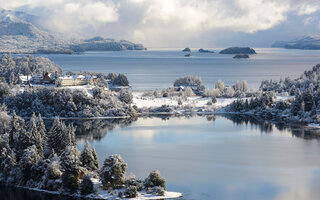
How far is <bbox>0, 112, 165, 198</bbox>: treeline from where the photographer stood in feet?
103

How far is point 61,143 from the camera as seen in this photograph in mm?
37250

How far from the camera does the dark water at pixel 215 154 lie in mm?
32953

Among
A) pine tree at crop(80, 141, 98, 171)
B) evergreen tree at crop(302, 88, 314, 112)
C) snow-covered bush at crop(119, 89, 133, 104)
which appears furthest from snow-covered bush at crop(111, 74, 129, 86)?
pine tree at crop(80, 141, 98, 171)

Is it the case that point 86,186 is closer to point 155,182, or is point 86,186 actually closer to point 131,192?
point 131,192

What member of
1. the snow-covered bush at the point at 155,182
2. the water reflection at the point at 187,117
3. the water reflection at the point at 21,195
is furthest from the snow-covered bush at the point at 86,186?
the water reflection at the point at 187,117

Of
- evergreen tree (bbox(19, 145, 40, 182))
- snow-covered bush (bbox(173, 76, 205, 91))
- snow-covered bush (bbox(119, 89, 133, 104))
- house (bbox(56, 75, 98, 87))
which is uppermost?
house (bbox(56, 75, 98, 87))

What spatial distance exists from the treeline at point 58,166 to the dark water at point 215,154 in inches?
60.8

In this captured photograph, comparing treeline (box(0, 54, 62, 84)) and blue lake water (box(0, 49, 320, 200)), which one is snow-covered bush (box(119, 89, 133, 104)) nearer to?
blue lake water (box(0, 49, 320, 200))

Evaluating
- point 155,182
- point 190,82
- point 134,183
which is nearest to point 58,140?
point 134,183

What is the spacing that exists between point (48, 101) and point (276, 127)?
2978 centimetres

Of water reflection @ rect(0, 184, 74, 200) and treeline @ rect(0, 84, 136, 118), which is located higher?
treeline @ rect(0, 84, 136, 118)

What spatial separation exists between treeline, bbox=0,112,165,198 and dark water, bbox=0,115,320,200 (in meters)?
1.54

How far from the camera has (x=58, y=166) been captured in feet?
109

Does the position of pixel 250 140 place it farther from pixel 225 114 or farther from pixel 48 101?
pixel 48 101
